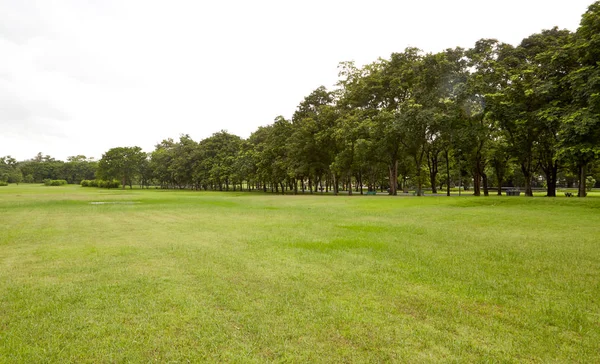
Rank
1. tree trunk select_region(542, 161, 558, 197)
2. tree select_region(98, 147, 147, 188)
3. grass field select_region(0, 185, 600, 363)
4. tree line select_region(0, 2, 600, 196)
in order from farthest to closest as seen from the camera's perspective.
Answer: tree select_region(98, 147, 147, 188), tree trunk select_region(542, 161, 558, 197), tree line select_region(0, 2, 600, 196), grass field select_region(0, 185, 600, 363)

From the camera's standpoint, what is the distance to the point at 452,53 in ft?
122

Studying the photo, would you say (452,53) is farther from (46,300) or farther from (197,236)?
(46,300)

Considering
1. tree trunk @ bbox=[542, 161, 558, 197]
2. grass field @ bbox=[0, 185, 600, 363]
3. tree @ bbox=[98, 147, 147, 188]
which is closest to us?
grass field @ bbox=[0, 185, 600, 363]

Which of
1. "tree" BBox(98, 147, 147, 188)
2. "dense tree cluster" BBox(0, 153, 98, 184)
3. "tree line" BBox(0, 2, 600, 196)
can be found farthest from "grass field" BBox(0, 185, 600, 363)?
"dense tree cluster" BBox(0, 153, 98, 184)

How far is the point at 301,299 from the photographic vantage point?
5711 millimetres

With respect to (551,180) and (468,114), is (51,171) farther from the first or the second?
(551,180)

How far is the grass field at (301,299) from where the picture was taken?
13.5 feet

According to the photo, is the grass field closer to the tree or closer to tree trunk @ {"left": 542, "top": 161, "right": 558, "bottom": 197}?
tree trunk @ {"left": 542, "top": 161, "right": 558, "bottom": 197}

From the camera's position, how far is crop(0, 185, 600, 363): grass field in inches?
162

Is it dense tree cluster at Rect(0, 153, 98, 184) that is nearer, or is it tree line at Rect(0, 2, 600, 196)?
tree line at Rect(0, 2, 600, 196)

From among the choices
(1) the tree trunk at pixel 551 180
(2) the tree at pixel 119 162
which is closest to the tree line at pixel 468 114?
(1) the tree trunk at pixel 551 180

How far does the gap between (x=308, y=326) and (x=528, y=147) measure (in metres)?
35.5

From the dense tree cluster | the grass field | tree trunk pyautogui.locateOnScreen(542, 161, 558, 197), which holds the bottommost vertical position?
the grass field

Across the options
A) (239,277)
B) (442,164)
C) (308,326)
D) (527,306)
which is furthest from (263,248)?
(442,164)
